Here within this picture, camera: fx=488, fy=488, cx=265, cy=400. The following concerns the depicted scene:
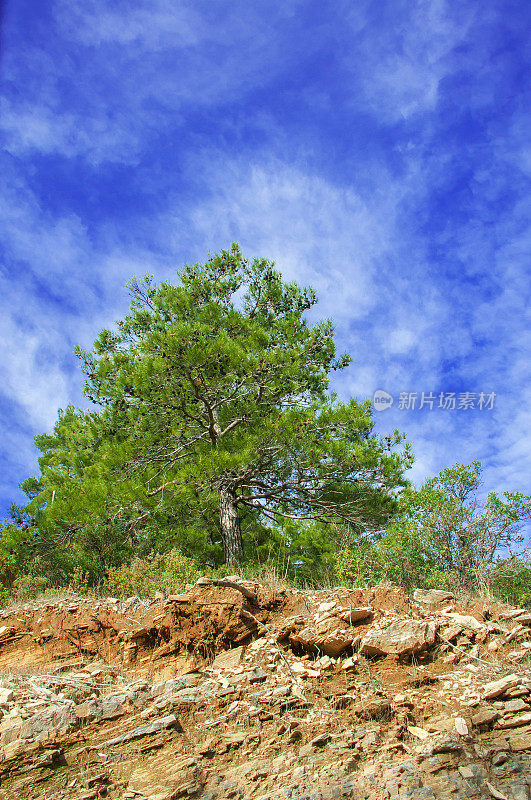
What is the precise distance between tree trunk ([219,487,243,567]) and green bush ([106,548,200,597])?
1.91 m

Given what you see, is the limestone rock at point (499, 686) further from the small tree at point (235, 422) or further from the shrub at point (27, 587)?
the shrub at point (27, 587)

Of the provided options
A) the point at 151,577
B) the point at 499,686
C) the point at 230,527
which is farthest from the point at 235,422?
the point at 499,686

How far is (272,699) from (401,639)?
125 centimetres

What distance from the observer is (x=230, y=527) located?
11219mm

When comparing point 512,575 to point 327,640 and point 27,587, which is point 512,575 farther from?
point 27,587

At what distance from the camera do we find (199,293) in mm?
13242

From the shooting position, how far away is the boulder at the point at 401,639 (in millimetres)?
4281

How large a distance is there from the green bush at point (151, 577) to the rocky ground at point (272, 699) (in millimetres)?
2136

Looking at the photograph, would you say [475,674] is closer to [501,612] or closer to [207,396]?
[501,612]

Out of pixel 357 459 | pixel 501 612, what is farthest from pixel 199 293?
pixel 501 612

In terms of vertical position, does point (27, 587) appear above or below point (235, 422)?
below

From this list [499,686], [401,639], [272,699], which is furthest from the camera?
[401,639]

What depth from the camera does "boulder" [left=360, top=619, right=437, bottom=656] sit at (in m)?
4.28

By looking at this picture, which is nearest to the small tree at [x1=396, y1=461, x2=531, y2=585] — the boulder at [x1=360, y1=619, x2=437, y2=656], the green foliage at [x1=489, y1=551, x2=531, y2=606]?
the green foliage at [x1=489, y1=551, x2=531, y2=606]
